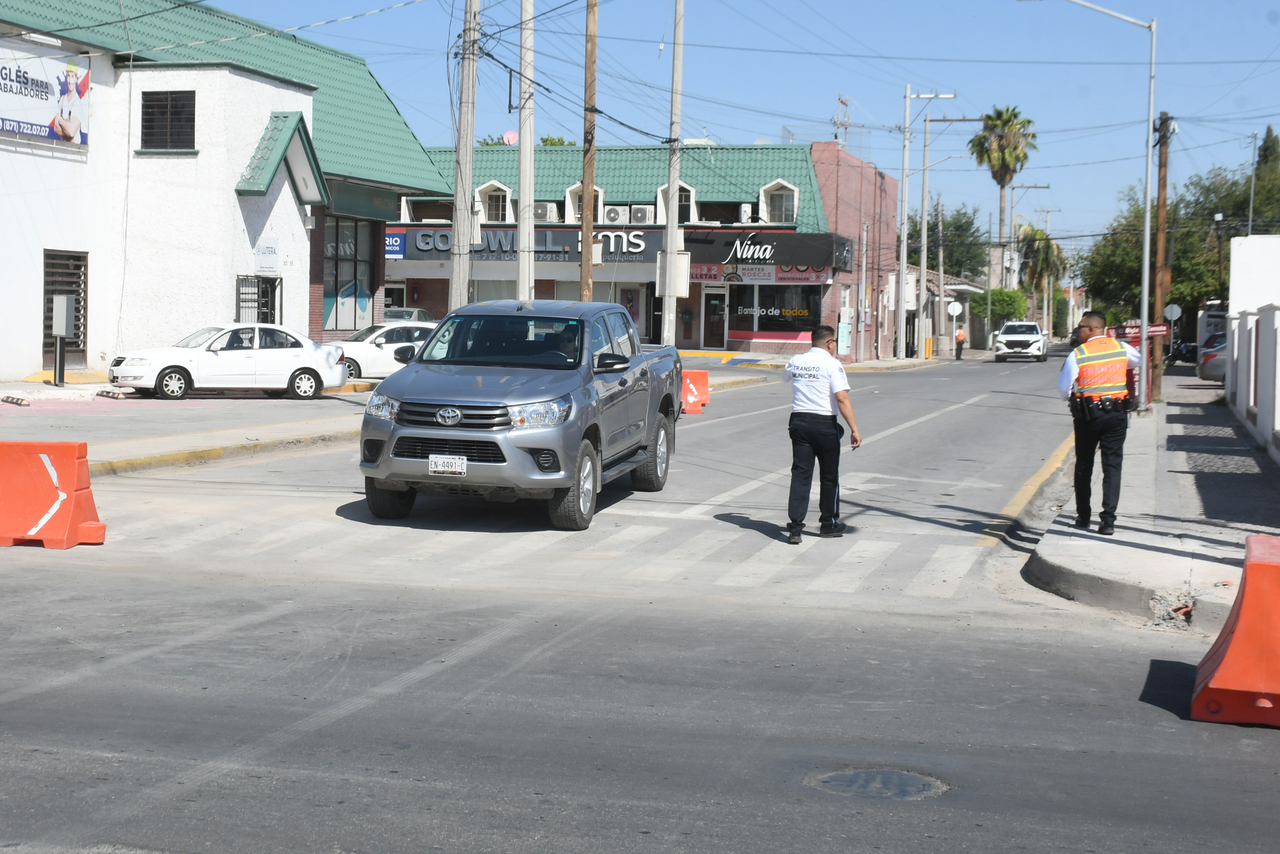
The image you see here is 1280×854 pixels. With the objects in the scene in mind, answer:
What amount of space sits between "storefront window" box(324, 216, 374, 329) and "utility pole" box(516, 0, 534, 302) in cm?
1453

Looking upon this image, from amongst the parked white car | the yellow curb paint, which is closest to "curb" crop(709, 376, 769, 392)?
the parked white car

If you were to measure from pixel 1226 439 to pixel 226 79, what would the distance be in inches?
884

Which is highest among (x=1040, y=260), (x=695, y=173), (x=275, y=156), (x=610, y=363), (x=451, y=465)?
(x=1040, y=260)

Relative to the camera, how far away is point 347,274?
38.9 meters

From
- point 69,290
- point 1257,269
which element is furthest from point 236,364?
point 1257,269

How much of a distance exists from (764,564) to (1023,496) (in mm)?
5394

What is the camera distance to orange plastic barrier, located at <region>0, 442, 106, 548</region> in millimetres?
10039

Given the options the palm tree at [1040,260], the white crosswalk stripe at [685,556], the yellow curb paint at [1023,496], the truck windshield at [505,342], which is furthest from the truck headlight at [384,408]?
the palm tree at [1040,260]

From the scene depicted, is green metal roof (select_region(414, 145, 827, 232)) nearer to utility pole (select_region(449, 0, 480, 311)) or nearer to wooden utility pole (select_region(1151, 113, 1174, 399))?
wooden utility pole (select_region(1151, 113, 1174, 399))

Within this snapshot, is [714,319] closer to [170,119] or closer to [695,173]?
[695,173]

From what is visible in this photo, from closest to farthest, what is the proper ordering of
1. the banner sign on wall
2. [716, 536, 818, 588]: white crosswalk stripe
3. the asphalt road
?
1. the asphalt road
2. [716, 536, 818, 588]: white crosswalk stripe
3. the banner sign on wall

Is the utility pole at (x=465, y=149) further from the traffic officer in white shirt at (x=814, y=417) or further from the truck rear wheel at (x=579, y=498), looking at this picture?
the traffic officer in white shirt at (x=814, y=417)

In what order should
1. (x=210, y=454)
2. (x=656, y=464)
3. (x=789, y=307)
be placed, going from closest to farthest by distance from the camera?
(x=656, y=464), (x=210, y=454), (x=789, y=307)

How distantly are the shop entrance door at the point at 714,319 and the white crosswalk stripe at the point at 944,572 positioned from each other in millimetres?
44292
